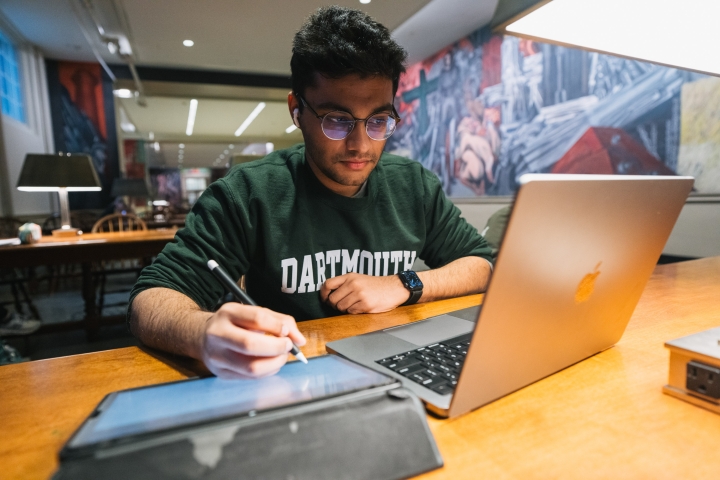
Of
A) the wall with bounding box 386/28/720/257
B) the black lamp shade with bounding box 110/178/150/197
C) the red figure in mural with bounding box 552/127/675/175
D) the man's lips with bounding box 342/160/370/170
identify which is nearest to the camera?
the man's lips with bounding box 342/160/370/170

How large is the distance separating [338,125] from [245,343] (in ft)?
2.46

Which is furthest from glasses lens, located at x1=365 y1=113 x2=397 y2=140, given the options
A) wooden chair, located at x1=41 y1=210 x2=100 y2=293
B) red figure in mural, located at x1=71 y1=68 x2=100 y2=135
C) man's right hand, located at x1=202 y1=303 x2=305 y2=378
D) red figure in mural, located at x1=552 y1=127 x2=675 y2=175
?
red figure in mural, located at x1=71 y1=68 x2=100 y2=135

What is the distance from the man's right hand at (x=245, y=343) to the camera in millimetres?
506

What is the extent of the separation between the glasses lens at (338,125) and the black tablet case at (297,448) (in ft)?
2.66

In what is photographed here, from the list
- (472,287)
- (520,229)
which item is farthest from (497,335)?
(472,287)

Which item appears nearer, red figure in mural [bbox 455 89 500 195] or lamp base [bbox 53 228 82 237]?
lamp base [bbox 53 228 82 237]

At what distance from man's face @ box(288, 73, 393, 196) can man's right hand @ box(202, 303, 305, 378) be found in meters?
0.67

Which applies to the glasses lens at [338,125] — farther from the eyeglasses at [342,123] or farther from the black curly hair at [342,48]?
the black curly hair at [342,48]

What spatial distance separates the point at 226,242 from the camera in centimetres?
108

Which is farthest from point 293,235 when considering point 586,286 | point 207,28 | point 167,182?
point 167,182

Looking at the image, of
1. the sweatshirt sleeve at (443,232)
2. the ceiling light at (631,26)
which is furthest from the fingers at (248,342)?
the sweatshirt sleeve at (443,232)

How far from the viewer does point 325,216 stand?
1.21m

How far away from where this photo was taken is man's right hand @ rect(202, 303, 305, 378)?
0.51 metres

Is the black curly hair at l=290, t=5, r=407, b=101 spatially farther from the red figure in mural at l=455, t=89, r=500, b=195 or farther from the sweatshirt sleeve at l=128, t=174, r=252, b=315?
the red figure in mural at l=455, t=89, r=500, b=195
